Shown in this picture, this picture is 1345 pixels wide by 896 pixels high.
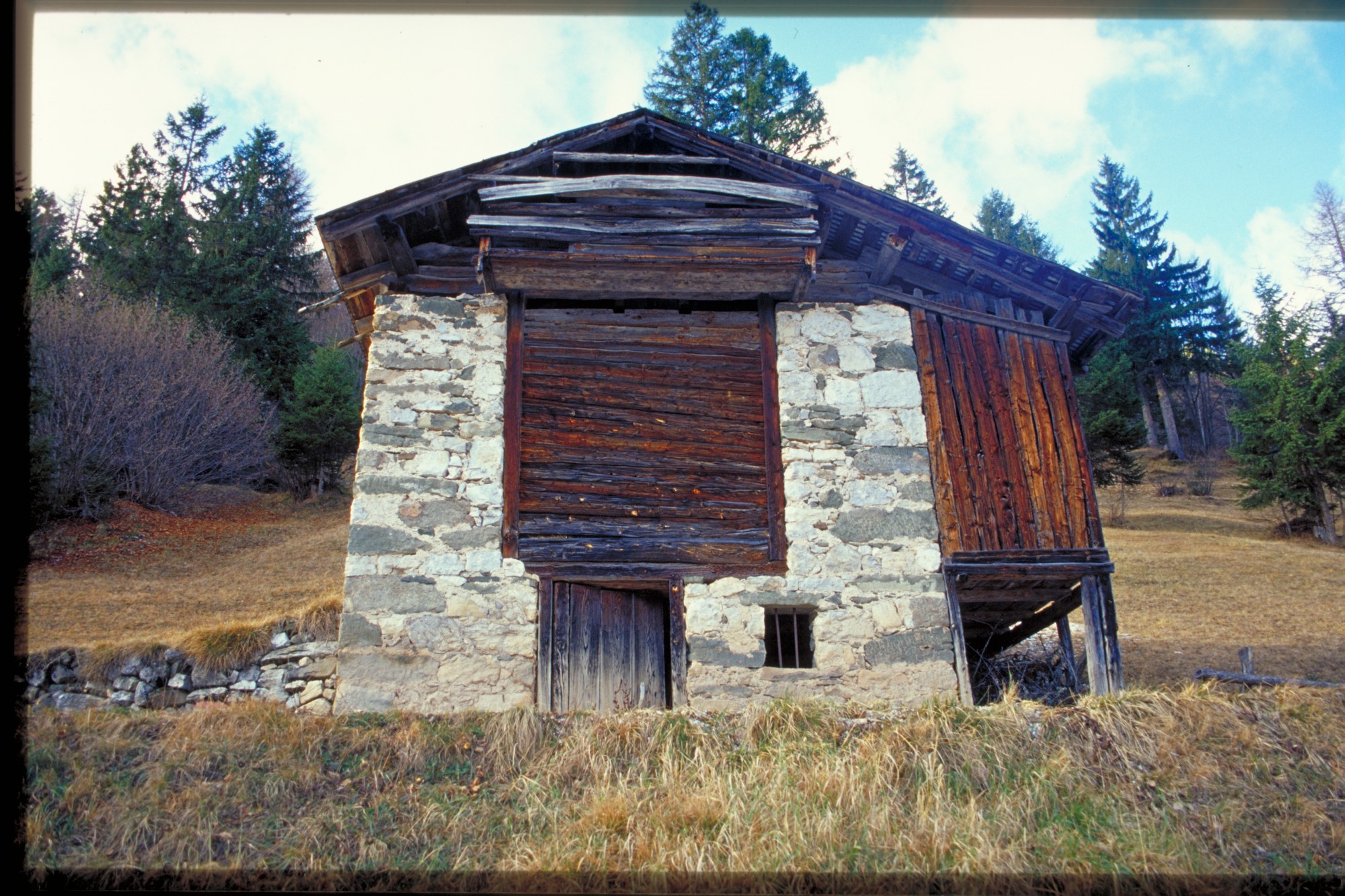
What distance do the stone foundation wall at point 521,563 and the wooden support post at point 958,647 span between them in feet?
0.24

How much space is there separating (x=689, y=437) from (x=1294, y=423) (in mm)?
21931

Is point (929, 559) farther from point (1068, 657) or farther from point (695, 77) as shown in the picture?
point (695, 77)

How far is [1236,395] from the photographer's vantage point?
39969mm

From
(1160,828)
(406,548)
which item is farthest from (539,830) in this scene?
(1160,828)

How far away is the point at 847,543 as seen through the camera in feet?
27.7

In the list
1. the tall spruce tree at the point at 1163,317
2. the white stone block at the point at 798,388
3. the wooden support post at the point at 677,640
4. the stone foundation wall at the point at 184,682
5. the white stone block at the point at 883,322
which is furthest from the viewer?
the tall spruce tree at the point at 1163,317

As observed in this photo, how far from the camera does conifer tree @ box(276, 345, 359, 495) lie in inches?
930

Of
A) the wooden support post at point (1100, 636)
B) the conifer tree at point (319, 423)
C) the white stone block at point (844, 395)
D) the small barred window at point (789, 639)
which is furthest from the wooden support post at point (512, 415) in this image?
the conifer tree at point (319, 423)

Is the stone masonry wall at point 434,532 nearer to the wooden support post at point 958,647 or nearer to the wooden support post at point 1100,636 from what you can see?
the wooden support post at point 958,647

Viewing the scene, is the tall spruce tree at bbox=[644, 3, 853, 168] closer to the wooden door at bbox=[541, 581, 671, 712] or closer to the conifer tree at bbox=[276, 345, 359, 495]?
the conifer tree at bbox=[276, 345, 359, 495]

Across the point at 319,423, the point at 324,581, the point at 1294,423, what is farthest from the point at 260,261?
the point at 1294,423

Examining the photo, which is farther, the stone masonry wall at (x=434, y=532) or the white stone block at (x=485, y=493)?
the white stone block at (x=485, y=493)

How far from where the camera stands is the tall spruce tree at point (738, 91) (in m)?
23.0

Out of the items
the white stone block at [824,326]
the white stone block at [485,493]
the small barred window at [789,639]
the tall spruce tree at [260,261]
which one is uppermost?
the tall spruce tree at [260,261]
